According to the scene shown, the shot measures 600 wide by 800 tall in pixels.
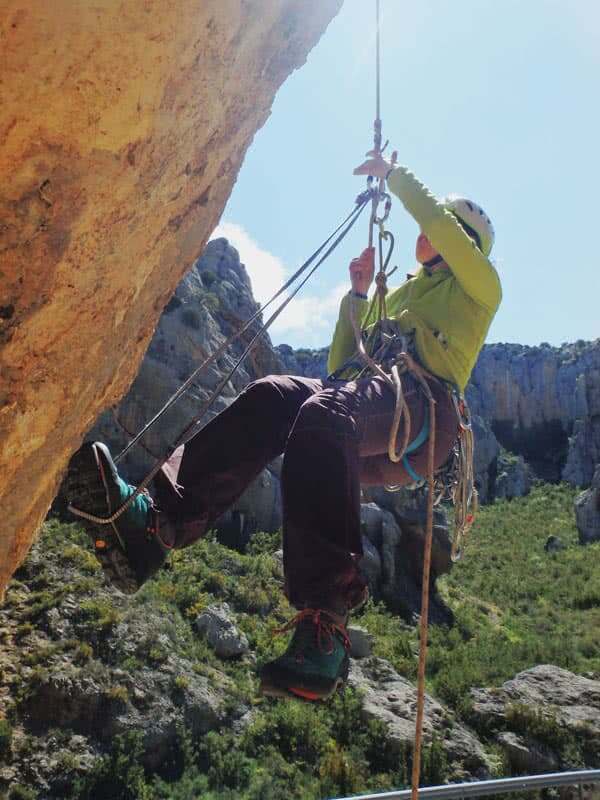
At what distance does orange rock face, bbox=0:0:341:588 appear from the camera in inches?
71.2

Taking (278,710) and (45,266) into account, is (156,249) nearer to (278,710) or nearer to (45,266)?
(45,266)

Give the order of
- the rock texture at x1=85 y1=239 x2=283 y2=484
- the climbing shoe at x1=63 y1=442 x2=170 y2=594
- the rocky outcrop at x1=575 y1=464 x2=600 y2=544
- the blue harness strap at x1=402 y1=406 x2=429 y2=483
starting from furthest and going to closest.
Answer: the rocky outcrop at x1=575 y1=464 x2=600 y2=544 → the rock texture at x1=85 y1=239 x2=283 y2=484 → the blue harness strap at x1=402 y1=406 x2=429 y2=483 → the climbing shoe at x1=63 y1=442 x2=170 y2=594

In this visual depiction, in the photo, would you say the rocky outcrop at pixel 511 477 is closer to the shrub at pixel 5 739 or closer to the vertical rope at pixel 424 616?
the shrub at pixel 5 739

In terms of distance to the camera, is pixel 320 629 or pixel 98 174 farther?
pixel 320 629

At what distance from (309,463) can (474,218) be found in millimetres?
1833

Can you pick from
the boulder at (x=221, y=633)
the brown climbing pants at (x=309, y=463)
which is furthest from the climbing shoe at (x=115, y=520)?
the boulder at (x=221, y=633)

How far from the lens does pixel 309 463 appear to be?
282 cm

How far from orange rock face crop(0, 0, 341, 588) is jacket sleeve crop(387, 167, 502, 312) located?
0.85 m

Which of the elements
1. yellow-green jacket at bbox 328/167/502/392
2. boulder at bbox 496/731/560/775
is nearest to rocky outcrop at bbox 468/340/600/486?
boulder at bbox 496/731/560/775

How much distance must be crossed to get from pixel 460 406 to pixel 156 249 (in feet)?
5.98

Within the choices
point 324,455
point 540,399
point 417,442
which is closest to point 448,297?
point 417,442

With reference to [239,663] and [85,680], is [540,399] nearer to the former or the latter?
[239,663]

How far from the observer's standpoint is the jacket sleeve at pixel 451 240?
3547 millimetres

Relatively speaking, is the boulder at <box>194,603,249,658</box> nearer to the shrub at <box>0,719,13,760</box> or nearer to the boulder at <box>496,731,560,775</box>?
the shrub at <box>0,719,13,760</box>
